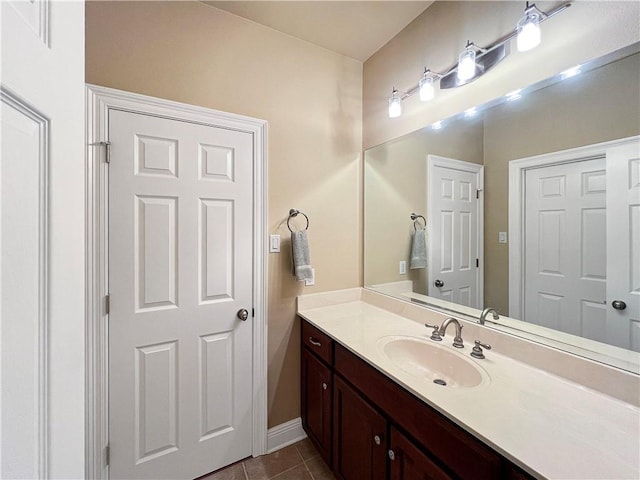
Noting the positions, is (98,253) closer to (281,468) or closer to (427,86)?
(281,468)

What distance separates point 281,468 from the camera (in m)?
1.57

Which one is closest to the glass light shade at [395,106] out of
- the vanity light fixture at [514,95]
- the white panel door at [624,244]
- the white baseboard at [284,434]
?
the vanity light fixture at [514,95]

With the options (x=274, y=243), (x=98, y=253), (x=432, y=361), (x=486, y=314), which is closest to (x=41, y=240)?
(x=98, y=253)

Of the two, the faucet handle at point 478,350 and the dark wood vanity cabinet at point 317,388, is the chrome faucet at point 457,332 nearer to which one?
the faucet handle at point 478,350

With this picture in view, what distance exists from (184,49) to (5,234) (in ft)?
5.07

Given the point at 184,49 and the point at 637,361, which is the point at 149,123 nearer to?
the point at 184,49

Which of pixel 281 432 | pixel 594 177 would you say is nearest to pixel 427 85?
pixel 594 177

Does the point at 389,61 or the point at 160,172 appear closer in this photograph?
the point at 160,172

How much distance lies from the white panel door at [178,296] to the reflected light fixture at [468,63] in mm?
1160

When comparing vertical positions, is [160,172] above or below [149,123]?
below

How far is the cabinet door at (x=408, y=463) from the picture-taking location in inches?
34.0

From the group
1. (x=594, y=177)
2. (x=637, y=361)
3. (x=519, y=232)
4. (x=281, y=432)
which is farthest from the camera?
(x=281, y=432)

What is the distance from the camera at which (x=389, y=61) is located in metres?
1.79

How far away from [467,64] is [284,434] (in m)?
2.29
